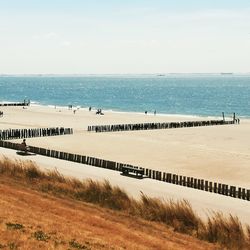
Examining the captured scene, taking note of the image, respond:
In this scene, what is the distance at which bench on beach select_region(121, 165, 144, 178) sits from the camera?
30781mm

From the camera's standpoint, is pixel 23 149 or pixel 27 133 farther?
pixel 27 133

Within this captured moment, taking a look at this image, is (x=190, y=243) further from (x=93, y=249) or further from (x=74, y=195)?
(x=74, y=195)

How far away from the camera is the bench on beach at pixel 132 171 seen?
3078 cm

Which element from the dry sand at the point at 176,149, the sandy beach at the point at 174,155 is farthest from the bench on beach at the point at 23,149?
the dry sand at the point at 176,149

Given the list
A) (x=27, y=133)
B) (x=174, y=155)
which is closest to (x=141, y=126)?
(x=27, y=133)

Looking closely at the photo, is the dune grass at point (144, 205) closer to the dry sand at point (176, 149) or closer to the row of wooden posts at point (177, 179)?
the row of wooden posts at point (177, 179)

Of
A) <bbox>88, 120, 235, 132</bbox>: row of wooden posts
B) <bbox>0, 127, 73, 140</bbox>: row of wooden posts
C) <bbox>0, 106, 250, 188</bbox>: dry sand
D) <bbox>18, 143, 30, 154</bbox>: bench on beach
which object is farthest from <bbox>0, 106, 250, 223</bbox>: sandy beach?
<bbox>88, 120, 235, 132</bbox>: row of wooden posts

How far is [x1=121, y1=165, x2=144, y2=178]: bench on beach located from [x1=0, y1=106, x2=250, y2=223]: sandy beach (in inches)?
21.7

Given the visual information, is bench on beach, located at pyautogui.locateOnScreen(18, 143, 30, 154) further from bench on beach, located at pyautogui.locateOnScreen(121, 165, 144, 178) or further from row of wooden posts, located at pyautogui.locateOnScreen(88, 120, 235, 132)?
row of wooden posts, located at pyautogui.locateOnScreen(88, 120, 235, 132)

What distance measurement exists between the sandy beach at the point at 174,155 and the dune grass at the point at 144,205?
2524 millimetres

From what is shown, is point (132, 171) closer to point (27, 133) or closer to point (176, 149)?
point (176, 149)

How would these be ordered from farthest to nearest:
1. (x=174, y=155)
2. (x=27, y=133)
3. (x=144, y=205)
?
1. (x=27, y=133)
2. (x=174, y=155)
3. (x=144, y=205)

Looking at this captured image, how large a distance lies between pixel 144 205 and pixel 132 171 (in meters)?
9.67

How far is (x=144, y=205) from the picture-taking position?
70.8 ft
